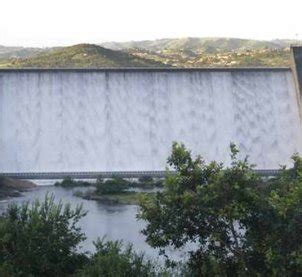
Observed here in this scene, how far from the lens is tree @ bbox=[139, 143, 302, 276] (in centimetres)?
1083

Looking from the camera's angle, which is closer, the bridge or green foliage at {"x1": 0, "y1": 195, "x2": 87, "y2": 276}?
green foliage at {"x1": 0, "y1": 195, "x2": 87, "y2": 276}

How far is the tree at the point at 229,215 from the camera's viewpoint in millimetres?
10828

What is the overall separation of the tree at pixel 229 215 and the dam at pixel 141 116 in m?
27.6

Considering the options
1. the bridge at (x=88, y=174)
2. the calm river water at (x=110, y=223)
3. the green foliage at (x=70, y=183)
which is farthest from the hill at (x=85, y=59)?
the calm river water at (x=110, y=223)

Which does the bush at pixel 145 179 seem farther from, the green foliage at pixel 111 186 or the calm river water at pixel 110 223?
the calm river water at pixel 110 223

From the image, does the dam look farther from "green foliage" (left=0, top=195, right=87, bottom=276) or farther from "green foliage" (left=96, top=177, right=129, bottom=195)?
"green foliage" (left=0, top=195, right=87, bottom=276)

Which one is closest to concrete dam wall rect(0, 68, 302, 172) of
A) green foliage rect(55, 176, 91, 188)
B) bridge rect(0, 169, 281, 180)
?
bridge rect(0, 169, 281, 180)

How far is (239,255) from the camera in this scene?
11.5 meters

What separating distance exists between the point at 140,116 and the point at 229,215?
99.8 ft

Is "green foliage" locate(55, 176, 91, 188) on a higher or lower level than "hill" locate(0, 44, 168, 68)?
lower

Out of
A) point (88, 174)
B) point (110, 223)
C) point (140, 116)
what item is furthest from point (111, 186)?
point (110, 223)

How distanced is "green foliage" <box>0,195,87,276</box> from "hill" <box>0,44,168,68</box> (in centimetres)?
7064

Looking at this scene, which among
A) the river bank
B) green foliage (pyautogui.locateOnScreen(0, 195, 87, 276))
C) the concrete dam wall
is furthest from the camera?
the concrete dam wall

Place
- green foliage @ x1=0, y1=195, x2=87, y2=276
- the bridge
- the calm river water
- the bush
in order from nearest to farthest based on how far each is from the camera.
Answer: green foliage @ x1=0, y1=195, x2=87, y2=276, the calm river water, the bush, the bridge
